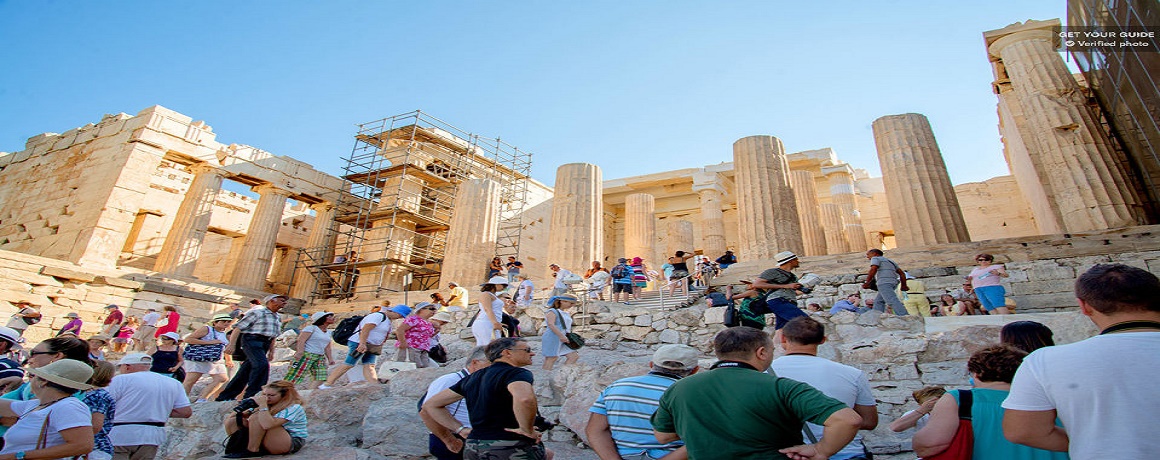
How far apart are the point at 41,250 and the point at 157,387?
18.6m

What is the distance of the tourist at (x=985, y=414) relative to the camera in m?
2.33

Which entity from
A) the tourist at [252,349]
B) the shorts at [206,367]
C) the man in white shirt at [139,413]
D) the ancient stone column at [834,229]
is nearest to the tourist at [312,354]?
the tourist at [252,349]

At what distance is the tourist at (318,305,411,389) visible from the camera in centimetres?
684

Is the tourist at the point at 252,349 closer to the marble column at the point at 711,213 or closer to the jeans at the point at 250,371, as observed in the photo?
the jeans at the point at 250,371

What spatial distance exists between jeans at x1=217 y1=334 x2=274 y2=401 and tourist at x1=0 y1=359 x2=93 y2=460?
10.7ft

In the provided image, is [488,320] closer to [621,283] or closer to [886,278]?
[621,283]

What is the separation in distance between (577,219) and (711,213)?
6.27 meters

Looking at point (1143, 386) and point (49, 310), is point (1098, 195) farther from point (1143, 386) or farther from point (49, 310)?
point (49, 310)

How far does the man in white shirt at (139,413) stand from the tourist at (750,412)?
3.69 m

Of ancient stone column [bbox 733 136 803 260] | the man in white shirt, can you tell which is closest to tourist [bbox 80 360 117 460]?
the man in white shirt

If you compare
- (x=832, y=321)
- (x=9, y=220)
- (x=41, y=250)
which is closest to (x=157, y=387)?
(x=832, y=321)

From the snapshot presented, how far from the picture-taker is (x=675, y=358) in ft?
10.3

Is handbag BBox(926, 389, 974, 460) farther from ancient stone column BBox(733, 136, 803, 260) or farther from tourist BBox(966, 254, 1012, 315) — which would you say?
ancient stone column BBox(733, 136, 803, 260)

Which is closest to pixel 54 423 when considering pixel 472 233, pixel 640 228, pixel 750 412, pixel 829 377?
pixel 750 412
